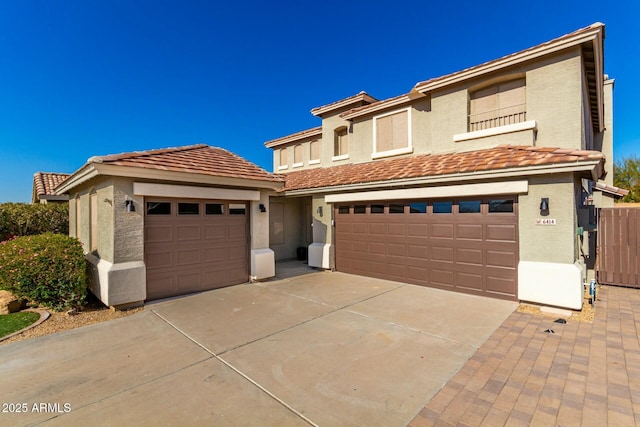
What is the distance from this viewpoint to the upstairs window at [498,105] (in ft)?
30.5

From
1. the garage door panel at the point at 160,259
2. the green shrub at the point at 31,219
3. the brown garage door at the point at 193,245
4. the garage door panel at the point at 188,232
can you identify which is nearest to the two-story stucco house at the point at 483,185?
the brown garage door at the point at 193,245

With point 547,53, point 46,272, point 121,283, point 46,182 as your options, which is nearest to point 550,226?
point 547,53

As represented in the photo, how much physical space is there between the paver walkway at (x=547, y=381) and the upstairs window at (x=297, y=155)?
14.7m

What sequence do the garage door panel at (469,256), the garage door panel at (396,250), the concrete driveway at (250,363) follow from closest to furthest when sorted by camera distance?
the concrete driveway at (250,363) < the garage door panel at (469,256) < the garage door panel at (396,250)

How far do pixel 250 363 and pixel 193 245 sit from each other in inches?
195

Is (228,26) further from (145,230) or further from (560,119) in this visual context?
(560,119)

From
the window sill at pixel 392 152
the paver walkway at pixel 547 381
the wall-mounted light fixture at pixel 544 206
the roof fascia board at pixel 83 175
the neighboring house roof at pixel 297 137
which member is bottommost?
the paver walkway at pixel 547 381

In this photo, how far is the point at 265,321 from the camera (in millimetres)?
6195

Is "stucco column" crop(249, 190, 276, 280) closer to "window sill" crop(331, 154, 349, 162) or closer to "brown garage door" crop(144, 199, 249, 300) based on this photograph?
"brown garage door" crop(144, 199, 249, 300)

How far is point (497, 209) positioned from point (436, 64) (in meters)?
14.9

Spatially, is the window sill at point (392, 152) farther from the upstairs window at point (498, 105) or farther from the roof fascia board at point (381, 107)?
A: the upstairs window at point (498, 105)

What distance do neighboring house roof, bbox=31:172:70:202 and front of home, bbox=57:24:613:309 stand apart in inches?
250

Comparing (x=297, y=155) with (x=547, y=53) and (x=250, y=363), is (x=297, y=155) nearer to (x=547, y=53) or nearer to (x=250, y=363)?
(x=547, y=53)

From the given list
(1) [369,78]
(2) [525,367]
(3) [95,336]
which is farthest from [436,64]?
(3) [95,336]
